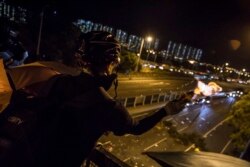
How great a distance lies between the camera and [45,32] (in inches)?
1665

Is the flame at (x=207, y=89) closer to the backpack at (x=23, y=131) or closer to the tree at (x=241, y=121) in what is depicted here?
the backpack at (x=23, y=131)

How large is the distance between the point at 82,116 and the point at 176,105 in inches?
38.3

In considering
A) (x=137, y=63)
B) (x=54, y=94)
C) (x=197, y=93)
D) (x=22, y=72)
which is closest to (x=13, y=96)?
(x=54, y=94)

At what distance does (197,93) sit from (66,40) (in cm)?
4021

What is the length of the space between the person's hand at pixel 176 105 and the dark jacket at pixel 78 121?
0.53m

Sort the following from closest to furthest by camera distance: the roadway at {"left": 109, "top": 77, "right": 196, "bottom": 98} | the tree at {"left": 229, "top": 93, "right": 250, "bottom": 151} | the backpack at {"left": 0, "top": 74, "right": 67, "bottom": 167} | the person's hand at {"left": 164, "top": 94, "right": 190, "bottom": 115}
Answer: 1. the backpack at {"left": 0, "top": 74, "right": 67, "bottom": 167}
2. the person's hand at {"left": 164, "top": 94, "right": 190, "bottom": 115}
3. the tree at {"left": 229, "top": 93, "right": 250, "bottom": 151}
4. the roadway at {"left": 109, "top": 77, "right": 196, "bottom": 98}

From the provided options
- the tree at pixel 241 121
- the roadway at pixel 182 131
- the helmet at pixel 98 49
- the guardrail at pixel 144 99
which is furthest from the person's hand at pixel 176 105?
the guardrail at pixel 144 99

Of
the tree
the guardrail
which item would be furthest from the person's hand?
the guardrail

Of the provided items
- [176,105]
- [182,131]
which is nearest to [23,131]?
[176,105]

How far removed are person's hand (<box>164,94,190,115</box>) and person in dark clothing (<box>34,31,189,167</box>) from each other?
41 centimetres

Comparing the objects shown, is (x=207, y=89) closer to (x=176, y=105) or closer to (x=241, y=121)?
(x=176, y=105)

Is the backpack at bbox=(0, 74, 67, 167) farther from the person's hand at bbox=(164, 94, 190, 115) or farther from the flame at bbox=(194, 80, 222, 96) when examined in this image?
the flame at bbox=(194, 80, 222, 96)

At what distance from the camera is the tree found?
85.1 feet

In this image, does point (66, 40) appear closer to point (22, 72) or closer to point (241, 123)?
point (241, 123)
